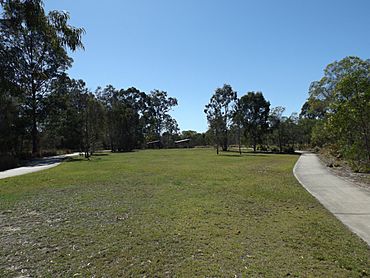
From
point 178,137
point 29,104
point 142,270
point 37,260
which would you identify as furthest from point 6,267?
point 178,137

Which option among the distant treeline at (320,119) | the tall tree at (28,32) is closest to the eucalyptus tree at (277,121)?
the distant treeline at (320,119)

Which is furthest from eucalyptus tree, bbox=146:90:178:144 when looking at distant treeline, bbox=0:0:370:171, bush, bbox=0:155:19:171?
bush, bbox=0:155:19:171

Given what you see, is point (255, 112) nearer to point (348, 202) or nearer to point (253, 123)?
point (253, 123)

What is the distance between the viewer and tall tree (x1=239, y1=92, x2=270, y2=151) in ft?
176

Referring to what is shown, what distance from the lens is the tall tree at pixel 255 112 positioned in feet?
176

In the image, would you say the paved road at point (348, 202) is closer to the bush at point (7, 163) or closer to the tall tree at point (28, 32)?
the tall tree at point (28, 32)

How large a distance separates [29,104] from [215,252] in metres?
34.5

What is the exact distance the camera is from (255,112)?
5391cm

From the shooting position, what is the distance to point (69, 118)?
40125 mm

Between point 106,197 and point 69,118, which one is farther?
point 69,118

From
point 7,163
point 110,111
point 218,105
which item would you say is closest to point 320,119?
point 218,105

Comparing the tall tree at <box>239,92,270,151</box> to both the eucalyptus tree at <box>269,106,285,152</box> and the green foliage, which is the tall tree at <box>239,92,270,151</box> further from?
the green foliage

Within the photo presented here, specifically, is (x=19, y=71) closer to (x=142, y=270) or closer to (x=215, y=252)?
(x=142, y=270)

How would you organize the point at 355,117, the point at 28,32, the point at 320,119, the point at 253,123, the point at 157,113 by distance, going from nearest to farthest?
the point at 28,32 → the point at 355,117 → the point at 320,119 → the point at 253,123 → the point at 157,113
